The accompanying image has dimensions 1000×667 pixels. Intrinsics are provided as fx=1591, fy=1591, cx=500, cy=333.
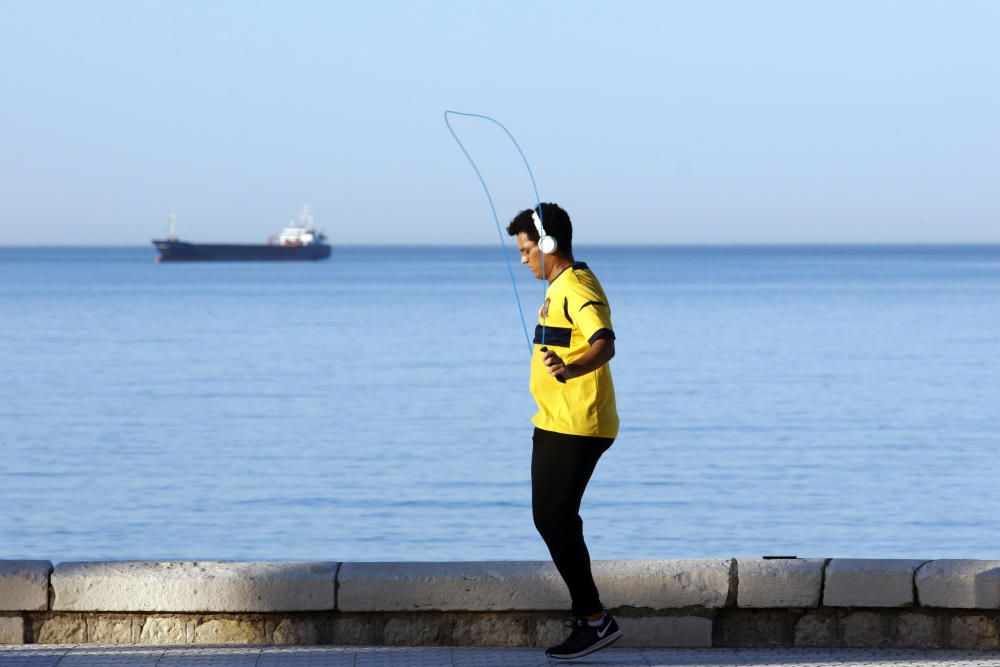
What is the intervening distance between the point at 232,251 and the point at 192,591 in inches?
5743

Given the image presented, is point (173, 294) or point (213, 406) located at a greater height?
point (213, 406)

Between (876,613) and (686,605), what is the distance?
2.29 ft

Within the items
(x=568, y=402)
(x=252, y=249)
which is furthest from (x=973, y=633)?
(x=252, y=249)

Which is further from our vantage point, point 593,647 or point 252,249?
point 252,249

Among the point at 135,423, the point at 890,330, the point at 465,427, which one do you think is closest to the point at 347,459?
the point at 465,427

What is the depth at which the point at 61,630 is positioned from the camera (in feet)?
19.1

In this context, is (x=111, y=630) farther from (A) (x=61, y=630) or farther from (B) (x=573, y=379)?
(B) (x=573, y=379)

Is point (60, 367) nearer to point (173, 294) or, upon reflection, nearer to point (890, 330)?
point (890, 330)

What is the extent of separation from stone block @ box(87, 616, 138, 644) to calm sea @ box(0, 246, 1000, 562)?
7167 millimetres

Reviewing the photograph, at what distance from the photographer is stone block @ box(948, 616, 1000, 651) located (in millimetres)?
5797

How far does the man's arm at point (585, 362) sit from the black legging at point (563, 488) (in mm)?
263

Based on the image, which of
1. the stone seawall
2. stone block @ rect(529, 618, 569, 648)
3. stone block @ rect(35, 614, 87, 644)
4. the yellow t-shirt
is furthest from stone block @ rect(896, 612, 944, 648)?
stone block @ rect(35, 614, 87, 644)

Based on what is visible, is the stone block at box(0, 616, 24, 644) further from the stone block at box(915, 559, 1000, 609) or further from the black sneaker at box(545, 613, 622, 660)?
the stone block at box(915, 559, 1000, 609)

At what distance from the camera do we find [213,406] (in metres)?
24.6
